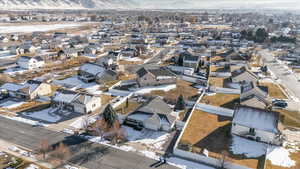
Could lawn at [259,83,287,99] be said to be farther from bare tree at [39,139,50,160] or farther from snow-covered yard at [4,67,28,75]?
snow-covered yard at [4,67,28,75]

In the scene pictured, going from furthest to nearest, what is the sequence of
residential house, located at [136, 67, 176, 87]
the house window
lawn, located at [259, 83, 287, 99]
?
residential house, located at [136, 67, 176, 87], lawn, located at [259, 83, 287, 99], the house window

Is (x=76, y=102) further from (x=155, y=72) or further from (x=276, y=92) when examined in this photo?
(x=276, y=92)

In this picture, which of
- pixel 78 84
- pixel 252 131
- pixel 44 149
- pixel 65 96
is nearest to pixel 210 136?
pixel 252 131

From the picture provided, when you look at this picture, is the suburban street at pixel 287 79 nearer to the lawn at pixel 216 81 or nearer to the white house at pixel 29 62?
the lawn at pixel 216 81

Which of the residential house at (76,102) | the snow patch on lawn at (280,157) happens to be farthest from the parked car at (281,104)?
the residential house at (76,102)

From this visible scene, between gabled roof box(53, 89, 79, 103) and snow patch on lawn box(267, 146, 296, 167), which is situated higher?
gabled roof box(53, 89, 79, 103)

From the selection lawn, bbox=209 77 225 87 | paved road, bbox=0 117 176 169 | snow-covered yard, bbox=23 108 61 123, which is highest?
lawn, bbox=209 77 225 87

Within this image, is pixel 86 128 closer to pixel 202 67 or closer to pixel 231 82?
pixel 231 82

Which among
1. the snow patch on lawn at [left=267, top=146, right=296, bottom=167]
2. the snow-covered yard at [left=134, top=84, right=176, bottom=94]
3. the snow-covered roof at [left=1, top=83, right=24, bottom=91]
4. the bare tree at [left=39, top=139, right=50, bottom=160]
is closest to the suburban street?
the snow patch on lawn at [left=267, top=146, right=296, bottom=167]
